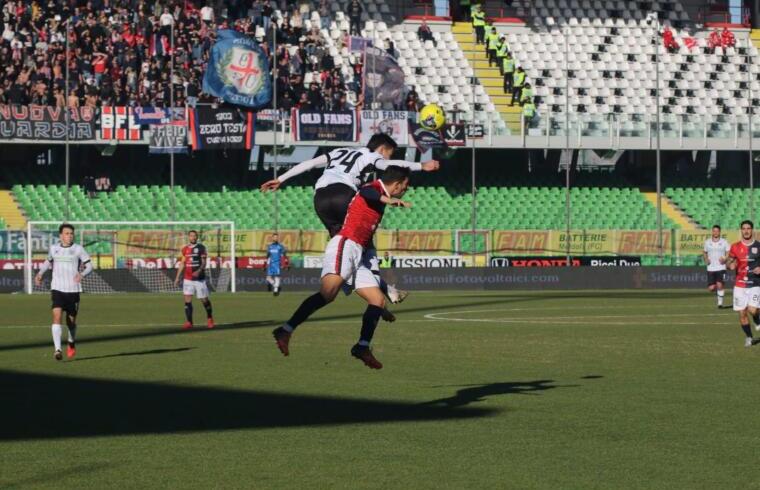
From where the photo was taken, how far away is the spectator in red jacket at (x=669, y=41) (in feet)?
229

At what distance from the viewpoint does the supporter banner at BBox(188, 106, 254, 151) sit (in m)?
55.7

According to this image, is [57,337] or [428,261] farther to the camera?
[428,261]

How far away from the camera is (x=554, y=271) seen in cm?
5278

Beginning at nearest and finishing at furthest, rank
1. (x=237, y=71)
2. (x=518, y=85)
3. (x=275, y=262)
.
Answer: (x=275, y=262) → (x=237, y=71) → (x=518, y=85)

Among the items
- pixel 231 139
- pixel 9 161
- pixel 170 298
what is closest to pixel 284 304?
pixel 170 298

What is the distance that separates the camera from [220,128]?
5609cm

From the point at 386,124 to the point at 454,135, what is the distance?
303 cm

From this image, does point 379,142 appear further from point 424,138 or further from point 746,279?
point 424,138

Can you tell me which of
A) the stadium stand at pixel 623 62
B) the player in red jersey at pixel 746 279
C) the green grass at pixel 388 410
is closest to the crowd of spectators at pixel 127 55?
the stadium stand at pixel 623 62

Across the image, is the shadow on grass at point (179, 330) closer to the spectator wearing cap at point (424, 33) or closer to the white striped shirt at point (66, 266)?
the white striped shirt at point (66, 266)

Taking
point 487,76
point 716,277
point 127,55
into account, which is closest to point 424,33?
point 487,76

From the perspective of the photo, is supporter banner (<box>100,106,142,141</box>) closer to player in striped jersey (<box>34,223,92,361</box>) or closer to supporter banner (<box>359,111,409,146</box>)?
supporter banner (<box>359,111,409,146</box>)

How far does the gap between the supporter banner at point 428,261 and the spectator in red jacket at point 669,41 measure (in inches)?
888

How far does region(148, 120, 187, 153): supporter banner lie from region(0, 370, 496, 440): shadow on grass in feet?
127
